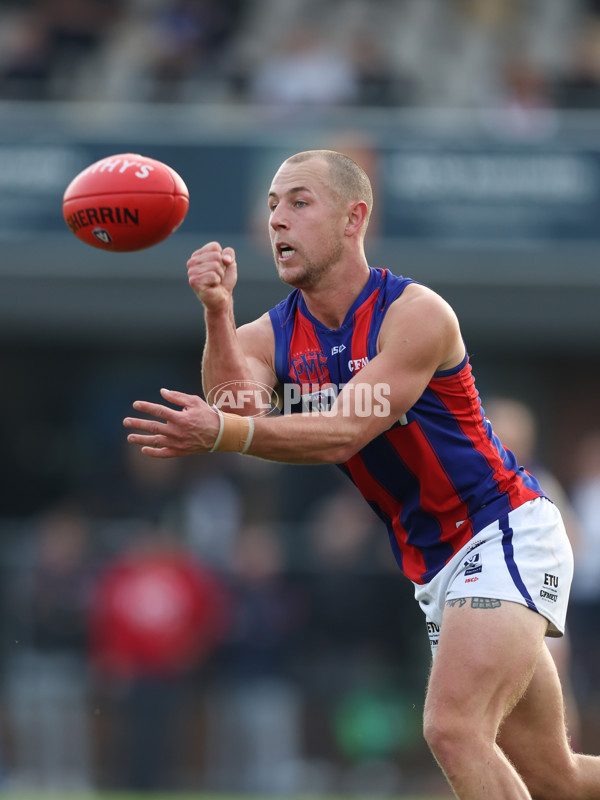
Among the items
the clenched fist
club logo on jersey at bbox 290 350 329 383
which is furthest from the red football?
club logo on jersey at bbox 290 350 329 383

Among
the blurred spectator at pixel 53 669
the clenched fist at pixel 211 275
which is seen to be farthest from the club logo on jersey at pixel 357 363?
the blurred spectator at pixel 53 669

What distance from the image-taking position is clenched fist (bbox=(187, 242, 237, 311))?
5.33 metres

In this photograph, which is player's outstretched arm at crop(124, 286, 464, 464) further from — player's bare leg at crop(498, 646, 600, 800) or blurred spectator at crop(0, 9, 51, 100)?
blurred spectator at crop(0, 9, 51, 100)

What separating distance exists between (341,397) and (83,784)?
7464mm

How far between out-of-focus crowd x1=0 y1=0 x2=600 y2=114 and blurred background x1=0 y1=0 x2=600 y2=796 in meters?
0.05

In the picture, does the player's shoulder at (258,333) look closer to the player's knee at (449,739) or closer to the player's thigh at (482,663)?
the player's thigh at (482,663)

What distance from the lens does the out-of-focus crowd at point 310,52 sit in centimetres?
1520

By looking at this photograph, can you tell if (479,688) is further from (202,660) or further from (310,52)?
(310,52)

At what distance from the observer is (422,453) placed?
18.0 feet

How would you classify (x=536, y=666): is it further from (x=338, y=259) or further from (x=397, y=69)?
(x=397, y=69)

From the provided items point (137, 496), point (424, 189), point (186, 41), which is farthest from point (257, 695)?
point (186, 41)

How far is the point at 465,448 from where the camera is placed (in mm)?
5531

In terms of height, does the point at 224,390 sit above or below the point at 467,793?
above

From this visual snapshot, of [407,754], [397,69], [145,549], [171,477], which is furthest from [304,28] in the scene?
[407,754]
